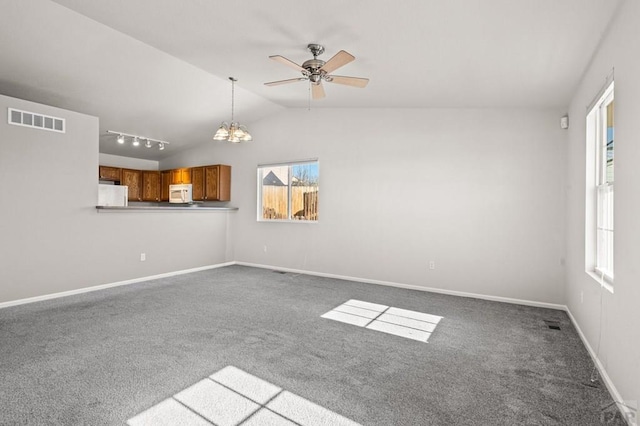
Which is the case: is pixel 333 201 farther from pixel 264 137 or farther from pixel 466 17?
pixel 466 17

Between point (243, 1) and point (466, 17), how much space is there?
1.80m

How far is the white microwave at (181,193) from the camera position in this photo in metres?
7.59

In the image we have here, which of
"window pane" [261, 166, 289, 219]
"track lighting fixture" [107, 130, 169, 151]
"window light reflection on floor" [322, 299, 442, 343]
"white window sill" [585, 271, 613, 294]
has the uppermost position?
"track lighting fixture" [107, 130, 169, 151]

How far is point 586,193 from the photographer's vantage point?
322cm

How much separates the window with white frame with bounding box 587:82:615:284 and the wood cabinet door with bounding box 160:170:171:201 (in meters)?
8.00

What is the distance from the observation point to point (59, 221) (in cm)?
451

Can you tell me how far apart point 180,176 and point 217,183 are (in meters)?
1.31

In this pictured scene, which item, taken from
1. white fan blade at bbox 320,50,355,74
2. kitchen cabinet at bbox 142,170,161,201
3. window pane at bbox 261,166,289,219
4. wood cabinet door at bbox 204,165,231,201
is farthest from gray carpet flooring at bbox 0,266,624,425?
kitchen cabinet at bbox 142,170,161,201

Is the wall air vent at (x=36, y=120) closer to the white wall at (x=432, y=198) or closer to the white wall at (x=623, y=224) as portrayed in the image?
the white wall at (x=432, y=198)

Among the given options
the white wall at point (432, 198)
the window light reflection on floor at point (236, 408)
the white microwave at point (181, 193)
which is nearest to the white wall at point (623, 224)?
the white wall at point (432, 198)

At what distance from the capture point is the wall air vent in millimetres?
4101

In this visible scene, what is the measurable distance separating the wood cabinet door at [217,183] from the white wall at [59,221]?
5.43 ft

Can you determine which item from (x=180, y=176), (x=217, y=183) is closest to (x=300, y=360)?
(x=217, y=183)

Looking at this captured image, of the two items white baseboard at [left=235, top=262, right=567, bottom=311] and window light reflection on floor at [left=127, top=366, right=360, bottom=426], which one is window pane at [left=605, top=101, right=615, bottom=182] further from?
window light reflection on floor at [left=127, top=366, right=360, bottom=426]
